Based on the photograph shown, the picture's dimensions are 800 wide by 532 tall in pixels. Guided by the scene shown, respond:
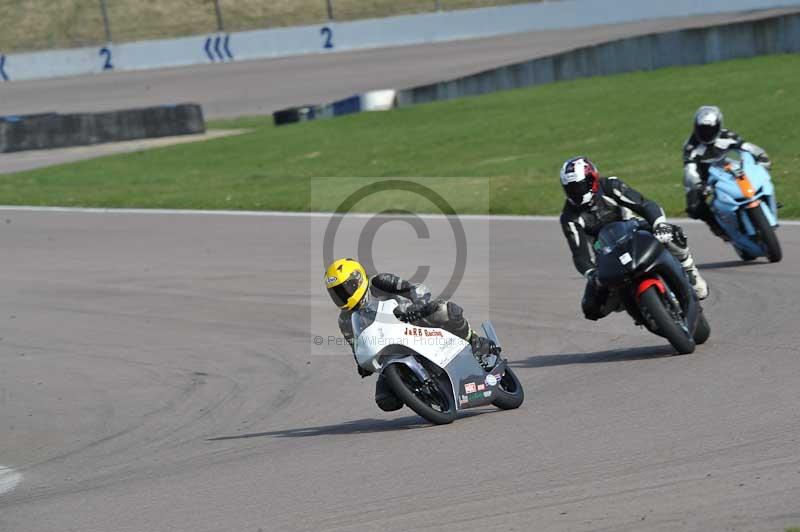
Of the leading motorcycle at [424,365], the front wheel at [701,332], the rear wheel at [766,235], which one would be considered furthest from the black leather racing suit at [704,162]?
the leading motorcycle at [424,365]

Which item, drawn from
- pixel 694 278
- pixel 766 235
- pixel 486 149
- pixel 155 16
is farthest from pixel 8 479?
pixel 155 16

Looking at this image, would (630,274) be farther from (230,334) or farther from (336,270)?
(230,334)

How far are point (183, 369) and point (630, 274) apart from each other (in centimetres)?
397

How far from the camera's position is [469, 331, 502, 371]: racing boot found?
325 inches

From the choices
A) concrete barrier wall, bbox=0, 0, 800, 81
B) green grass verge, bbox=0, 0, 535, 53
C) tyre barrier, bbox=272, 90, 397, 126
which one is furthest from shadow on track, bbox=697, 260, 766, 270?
green grass verge, bbox=0, 0, 535, 53

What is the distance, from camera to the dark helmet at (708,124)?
43.2ft

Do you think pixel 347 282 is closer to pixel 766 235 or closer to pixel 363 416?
pixel 363 416

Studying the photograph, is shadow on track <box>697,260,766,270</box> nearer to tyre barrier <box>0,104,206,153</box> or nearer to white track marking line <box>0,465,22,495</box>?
white track marking line <box>0,465,22,495</box>

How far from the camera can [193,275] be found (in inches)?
615

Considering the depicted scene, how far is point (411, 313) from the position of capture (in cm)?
779

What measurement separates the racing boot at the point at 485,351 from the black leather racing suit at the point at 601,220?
1539mm

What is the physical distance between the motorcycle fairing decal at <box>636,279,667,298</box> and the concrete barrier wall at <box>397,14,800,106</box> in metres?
20.6

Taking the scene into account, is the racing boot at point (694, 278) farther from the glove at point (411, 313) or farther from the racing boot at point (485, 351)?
the glove at point (411, 313)

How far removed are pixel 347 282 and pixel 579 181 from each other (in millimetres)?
2617
